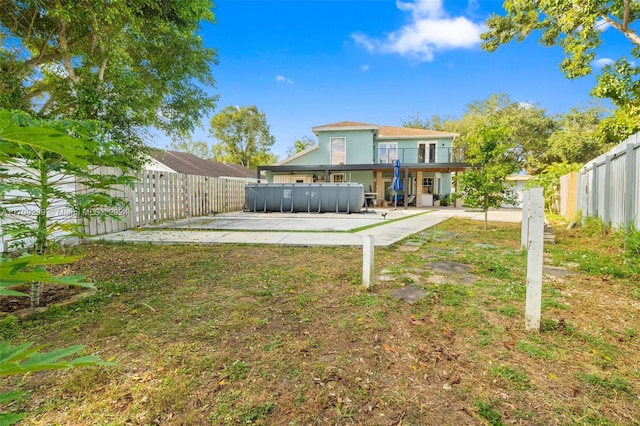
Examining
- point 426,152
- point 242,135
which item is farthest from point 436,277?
point 242,135

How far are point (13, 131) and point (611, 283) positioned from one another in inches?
207

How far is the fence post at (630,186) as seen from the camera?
16.3 feet

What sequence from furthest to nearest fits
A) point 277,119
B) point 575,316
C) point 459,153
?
point 277,119 → point 459,153 → point 575,316

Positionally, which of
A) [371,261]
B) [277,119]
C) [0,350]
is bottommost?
[371,261]

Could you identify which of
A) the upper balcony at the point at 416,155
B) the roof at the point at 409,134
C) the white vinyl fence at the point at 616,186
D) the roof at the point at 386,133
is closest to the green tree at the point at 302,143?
the roof at the point at 409,134

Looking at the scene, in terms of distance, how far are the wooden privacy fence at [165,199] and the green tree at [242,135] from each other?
73.7 ft

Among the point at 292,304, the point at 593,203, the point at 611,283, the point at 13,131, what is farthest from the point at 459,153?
the point at 13,131

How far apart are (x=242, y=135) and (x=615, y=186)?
115 ft

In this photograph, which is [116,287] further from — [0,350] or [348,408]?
[0,350]

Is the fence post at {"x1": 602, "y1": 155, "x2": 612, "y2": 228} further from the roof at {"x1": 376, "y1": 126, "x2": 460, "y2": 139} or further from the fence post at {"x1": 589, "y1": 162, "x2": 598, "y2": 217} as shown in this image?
the roof at {"x1": 376, "y1": 126, "x2": 460, "y2": 139}

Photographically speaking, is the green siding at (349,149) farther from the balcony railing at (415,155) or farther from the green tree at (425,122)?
the green tree at (425,122)

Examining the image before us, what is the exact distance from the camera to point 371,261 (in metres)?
3.54

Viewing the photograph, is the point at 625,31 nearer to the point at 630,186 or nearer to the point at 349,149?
the point at 630,186

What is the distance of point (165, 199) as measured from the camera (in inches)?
386
